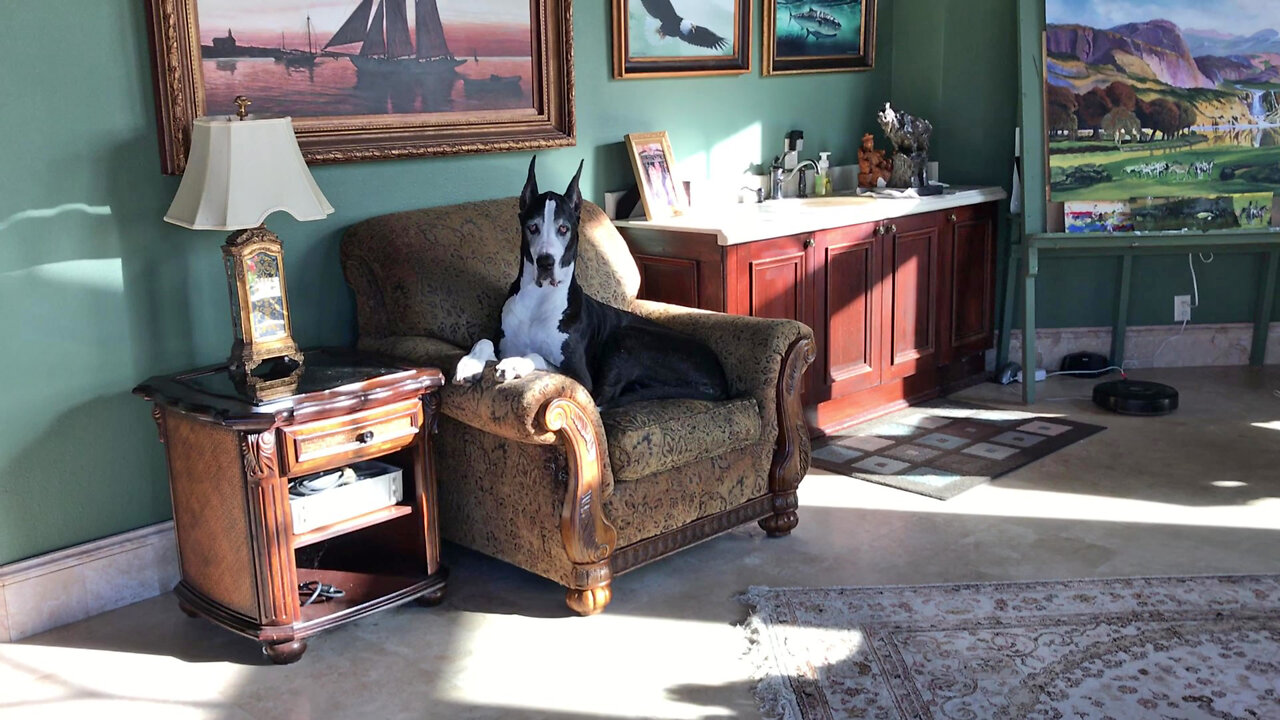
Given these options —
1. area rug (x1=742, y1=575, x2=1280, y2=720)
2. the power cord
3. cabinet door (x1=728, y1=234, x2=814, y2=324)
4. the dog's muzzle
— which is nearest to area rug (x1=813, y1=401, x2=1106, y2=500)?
cabinet door (x1=728, y1=234, x2=814, y2=324)

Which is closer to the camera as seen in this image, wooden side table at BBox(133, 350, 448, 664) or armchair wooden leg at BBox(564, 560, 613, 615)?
wooden side table at BBox(133, 350, 448, 664)

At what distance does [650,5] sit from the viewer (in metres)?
4.38

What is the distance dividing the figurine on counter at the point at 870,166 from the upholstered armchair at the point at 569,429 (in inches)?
69.7

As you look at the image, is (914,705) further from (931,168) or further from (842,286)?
(931,168)

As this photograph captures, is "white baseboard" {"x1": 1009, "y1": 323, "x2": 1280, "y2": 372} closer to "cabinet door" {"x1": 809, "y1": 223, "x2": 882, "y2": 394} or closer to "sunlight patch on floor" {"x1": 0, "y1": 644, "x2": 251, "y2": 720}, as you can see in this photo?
"cabinet door" {"x1": 809, "y1": 223, "x2": 882, "y2": 394}

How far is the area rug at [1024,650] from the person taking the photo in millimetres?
2553

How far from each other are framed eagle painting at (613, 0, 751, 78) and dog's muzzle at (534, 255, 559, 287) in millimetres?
1374

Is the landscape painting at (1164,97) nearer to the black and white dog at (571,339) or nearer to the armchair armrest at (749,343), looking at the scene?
the armchair armrest at (749,343)

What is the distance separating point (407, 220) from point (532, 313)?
56cm

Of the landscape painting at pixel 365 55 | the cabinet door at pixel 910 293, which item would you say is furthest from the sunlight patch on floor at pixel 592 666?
the cabinet door at pixel 910 293

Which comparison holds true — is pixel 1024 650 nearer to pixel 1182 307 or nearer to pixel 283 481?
pixel 283 481

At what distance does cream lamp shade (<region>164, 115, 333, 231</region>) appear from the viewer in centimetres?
283

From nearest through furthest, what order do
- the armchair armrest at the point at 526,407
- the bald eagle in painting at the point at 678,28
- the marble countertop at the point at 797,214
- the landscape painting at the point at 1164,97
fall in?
the armchair armrest at the point at 526,407
the marble countertop at the point at 797,214
the bald eagle in painting at the point at 678,28
the landscape painting at the point at 1164,97

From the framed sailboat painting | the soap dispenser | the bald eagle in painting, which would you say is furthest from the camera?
the soap dispenser
